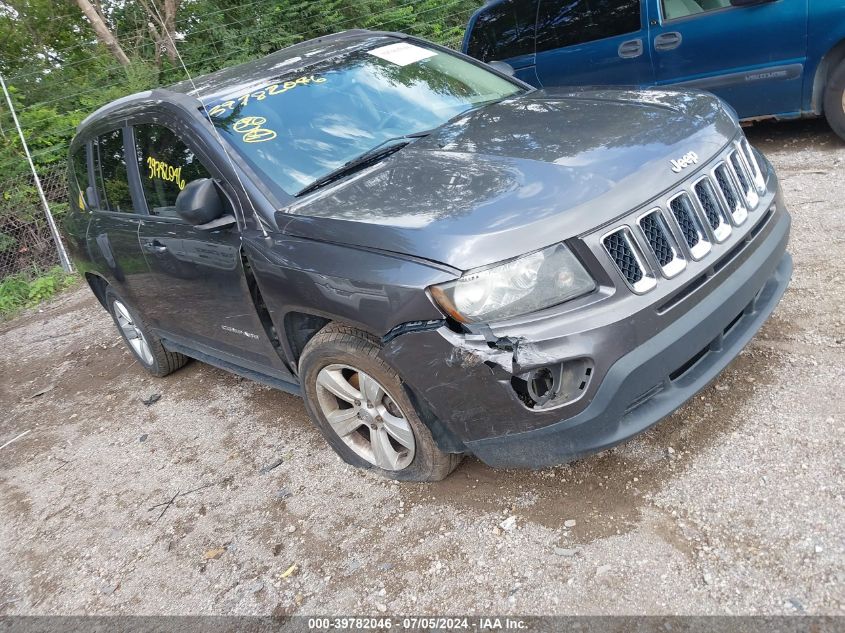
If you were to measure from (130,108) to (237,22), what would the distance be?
820cm

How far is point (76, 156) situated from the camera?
4617 millimetres

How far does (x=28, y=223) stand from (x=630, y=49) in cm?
719

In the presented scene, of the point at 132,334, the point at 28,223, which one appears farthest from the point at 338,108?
the point at 28,223

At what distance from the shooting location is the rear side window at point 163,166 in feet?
10.8

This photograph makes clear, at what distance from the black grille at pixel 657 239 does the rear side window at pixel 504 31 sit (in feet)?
16.9

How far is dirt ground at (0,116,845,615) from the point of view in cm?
231

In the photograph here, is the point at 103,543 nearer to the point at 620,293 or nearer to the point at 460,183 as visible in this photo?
the point at 460,183

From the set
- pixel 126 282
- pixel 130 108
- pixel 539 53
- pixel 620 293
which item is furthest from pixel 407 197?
pixel 539 53

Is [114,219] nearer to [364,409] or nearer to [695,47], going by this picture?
[364,409]

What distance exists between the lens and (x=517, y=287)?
2.28 m

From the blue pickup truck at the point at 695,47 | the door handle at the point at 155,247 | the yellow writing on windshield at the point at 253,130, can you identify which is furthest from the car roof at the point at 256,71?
the blue pickup truck at the point at 695,47

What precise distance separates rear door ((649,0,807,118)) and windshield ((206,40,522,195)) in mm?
2804

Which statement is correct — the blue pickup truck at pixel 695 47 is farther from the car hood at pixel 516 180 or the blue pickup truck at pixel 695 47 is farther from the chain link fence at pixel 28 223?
the chain link fence at pixel 28 223

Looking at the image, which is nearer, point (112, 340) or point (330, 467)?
point (330, 467)
